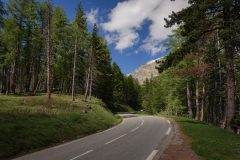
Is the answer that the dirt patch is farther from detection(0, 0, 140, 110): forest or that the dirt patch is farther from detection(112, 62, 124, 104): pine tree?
detection(112, 62, 124, 104): pine tree

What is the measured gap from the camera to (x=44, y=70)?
2151 inches

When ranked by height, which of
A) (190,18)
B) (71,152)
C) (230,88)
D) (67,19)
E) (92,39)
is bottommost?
(71,152)

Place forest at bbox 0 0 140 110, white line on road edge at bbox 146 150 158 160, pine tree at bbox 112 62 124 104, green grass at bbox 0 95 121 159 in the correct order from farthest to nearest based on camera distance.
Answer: pine tree at bbox 112 62 124 104 → forest at bbox 0 0 140 110 → green grass at bbox 0 95 121 159 → white line on road edge at bbox 146 150 158 160

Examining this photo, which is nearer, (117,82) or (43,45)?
(43,45)

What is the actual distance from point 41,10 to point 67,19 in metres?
5.58

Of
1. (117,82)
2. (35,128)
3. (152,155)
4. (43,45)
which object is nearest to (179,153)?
(152,155)

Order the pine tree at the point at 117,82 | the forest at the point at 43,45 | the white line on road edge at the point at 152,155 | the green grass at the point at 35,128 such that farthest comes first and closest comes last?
the pine tree at the point at 117,82
the forest at the point at 43,45
the green grass at the point at 35,128
the white line on road edge at the point at 152,155

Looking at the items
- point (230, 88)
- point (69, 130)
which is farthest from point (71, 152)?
point (230, 88)

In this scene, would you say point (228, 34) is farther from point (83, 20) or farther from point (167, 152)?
point (83, 20)

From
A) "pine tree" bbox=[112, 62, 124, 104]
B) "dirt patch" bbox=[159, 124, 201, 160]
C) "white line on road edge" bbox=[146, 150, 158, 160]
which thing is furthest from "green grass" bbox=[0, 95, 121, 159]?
"pine tree" bbox=[112, 62, 124, 104]

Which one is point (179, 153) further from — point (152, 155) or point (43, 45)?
point (43, 45)

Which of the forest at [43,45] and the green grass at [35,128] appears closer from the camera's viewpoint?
the green grass at [35,128]

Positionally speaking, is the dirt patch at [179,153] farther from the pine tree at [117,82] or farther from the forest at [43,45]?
the pine tree at [117,82]

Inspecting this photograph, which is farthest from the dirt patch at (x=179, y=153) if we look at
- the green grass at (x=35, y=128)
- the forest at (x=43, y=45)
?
the forest at (x=43, y=45)
